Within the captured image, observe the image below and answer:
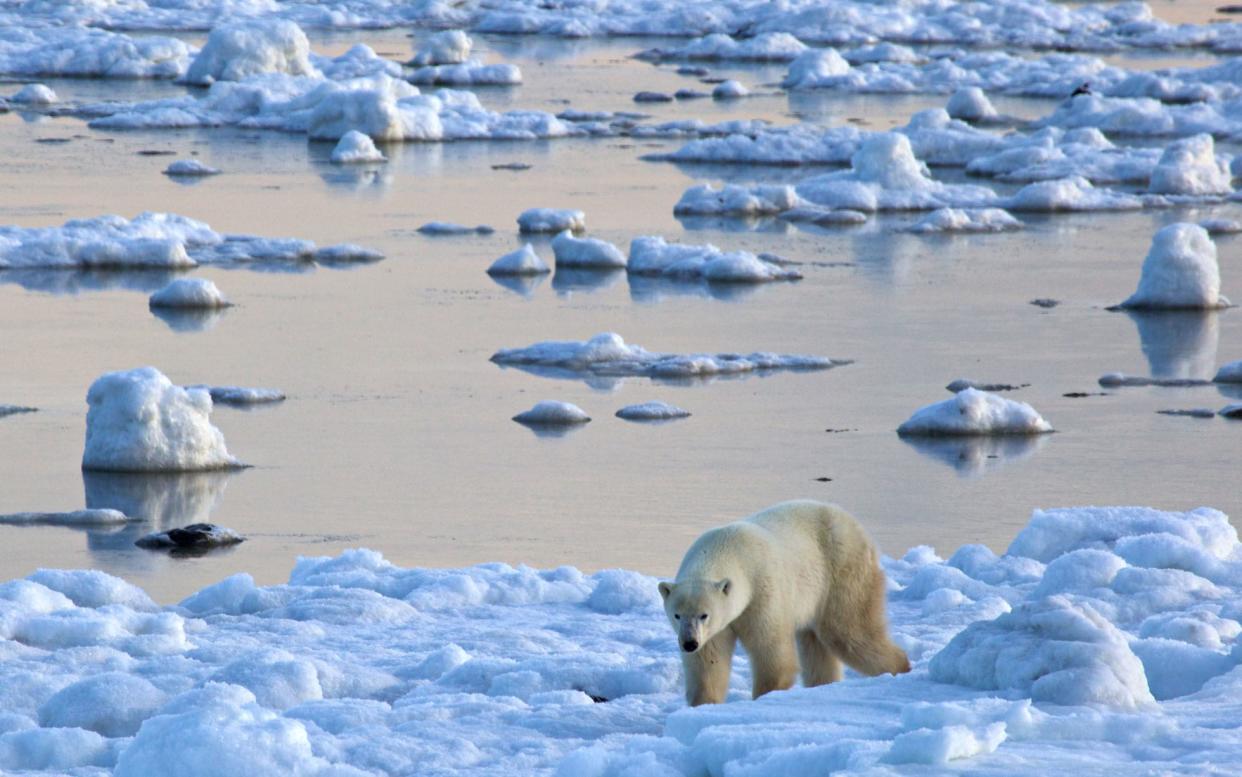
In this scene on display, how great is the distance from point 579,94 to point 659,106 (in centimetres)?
211

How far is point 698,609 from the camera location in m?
5.07

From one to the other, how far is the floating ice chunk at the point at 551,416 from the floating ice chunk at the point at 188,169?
1257 cm

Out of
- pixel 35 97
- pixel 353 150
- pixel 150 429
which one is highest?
pixel 150 429

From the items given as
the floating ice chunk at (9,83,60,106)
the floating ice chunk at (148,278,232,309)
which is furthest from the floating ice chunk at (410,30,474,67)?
the floating ice chunk at (148,278,232,309)

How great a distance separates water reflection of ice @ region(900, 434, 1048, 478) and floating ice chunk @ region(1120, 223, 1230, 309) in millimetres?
4492

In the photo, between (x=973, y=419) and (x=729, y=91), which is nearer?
(x=973, y=419)

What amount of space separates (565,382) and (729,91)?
887 inches

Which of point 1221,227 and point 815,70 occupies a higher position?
point 1221,227

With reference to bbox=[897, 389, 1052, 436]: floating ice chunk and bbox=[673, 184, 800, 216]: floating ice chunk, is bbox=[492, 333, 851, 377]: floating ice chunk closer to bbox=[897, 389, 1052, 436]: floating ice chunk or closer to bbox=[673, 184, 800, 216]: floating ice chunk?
bbox=[897, 389, 1052, 436]: floating ice chunk

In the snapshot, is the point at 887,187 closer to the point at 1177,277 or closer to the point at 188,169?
the point at 1177,277

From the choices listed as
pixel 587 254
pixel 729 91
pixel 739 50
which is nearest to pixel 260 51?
pixel 729 91

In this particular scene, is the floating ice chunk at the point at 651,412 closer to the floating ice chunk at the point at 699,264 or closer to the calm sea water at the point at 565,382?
the calm sea water at the point at 565,382

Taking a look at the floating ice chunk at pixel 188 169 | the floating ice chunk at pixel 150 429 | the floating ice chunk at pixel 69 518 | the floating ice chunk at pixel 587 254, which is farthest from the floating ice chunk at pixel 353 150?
the floating ice chunk at pixel 69 518

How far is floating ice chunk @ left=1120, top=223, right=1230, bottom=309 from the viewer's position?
1570 cm
